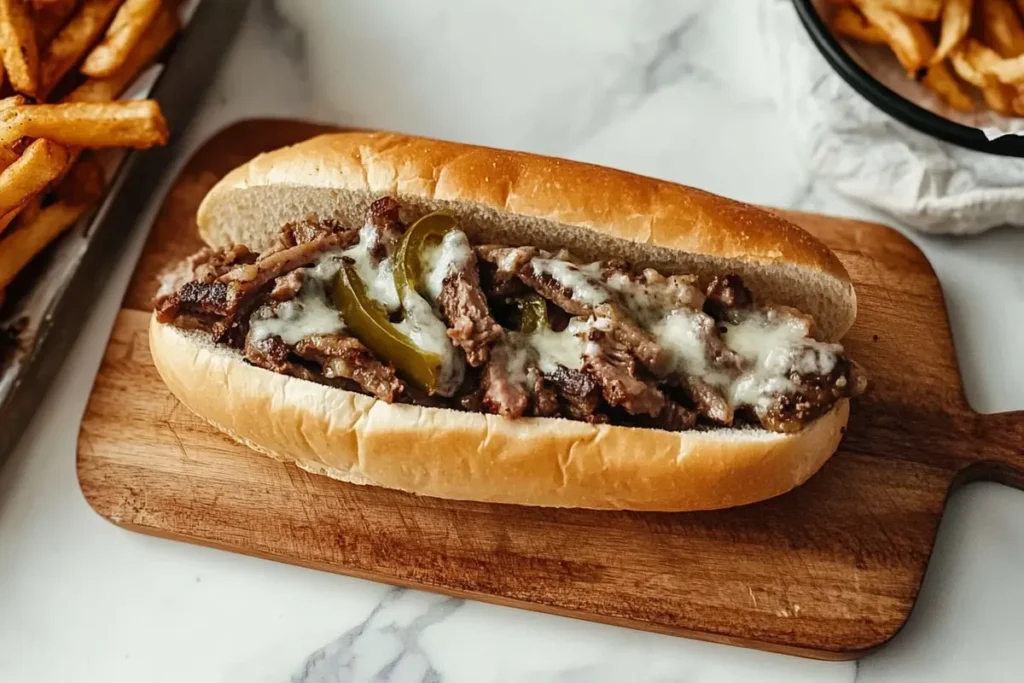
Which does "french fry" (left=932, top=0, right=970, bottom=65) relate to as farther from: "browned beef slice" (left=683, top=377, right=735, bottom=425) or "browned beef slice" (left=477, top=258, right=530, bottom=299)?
→ "browned beef slice" (left=477, top=258, right=530, bottom=299)

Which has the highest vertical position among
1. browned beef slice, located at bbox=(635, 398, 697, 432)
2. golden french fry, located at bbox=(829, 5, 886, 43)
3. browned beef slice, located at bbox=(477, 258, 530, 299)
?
golden french fry, located at bbox=(829, 5, 886, 43)

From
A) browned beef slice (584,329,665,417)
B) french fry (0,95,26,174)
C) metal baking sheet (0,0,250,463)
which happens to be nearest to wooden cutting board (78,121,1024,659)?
metal baking sheet (0,0,250,463)

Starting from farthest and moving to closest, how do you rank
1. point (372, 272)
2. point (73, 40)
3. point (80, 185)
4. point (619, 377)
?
point (80, 185), point (73, 40), point (372, 272), point (619, 377)

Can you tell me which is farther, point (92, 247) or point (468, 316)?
→ point (92, 247)

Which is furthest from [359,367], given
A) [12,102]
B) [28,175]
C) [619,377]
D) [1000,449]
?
[1000,449]

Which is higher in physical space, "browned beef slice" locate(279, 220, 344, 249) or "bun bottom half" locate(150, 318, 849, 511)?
"browned beef slice" locate(279, 220, 344, 249)

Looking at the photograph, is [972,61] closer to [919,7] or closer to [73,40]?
[919,7]

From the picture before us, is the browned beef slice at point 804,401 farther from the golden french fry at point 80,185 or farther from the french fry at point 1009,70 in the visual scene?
the golden french fry at point 80,185
